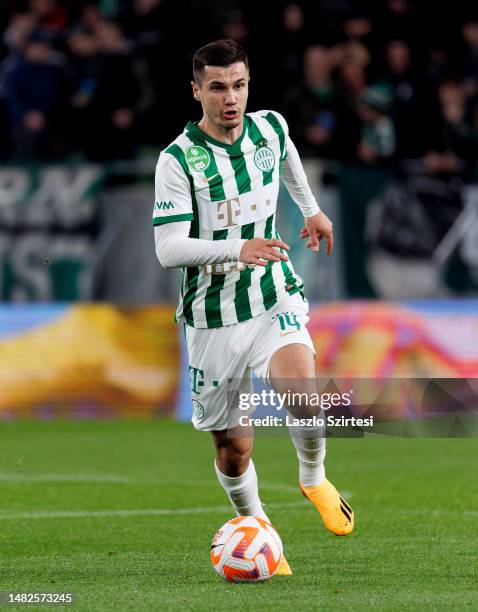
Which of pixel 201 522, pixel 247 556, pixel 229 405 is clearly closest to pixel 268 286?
pixel 229 405

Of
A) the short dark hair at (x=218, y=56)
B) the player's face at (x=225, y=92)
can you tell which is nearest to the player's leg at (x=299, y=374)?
the player's face at (x=225, y=92)

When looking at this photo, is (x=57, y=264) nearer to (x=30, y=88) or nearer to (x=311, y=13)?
(x=30, y=88)

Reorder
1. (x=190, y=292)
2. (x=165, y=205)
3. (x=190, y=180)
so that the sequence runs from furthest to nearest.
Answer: (x=190, y=292)
(x=190, y=180)
(x=165, y=205)

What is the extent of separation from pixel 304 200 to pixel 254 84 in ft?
28.2

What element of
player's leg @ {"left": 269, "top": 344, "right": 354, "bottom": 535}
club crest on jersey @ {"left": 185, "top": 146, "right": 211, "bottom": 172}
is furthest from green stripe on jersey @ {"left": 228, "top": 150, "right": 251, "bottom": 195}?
player's leg @ {"left": 269, "top": 344, "right": 354, "bottom": 535}

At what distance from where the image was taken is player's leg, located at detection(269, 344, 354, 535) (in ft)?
21.2

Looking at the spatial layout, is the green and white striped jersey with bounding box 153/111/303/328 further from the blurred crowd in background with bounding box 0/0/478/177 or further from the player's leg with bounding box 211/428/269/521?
the blurred crowd in background with bounding box 0/0/478/177

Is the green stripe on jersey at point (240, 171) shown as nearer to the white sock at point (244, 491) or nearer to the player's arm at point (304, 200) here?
the player's arm at point (304, 200)

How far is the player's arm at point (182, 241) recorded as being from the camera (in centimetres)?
613

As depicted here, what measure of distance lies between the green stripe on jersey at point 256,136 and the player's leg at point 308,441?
2.68 feet

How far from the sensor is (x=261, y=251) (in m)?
6.11

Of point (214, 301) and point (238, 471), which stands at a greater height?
point (214, 301)

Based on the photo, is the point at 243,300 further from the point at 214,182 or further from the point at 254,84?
the point at 254,84

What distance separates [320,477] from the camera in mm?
6789
